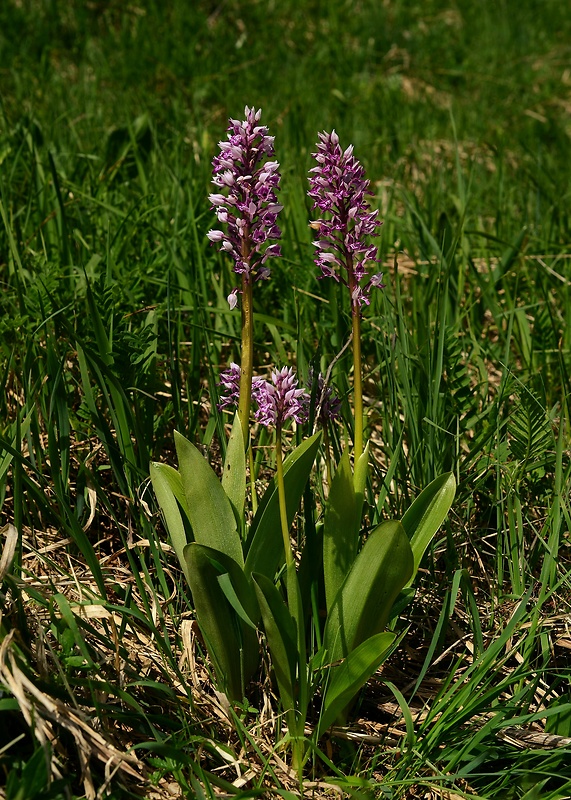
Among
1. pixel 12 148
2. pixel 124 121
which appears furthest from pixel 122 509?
pixel 124 121

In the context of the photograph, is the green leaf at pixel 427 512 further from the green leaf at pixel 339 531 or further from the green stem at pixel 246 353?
the green stem at pixel 246 353

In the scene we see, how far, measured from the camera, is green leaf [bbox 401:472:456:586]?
177 cm

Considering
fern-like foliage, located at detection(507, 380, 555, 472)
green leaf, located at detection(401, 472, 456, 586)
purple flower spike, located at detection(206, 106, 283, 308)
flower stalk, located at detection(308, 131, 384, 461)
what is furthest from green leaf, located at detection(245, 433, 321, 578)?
fern-like foliage, located at detection(507, 380, 555, 472)

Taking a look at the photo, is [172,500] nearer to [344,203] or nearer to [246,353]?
[246,353]

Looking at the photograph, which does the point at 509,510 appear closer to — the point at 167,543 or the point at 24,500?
the point at 167,543

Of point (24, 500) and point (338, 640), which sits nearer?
point (338, 640)

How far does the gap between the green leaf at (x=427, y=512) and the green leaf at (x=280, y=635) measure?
0.96 feet

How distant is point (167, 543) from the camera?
2.17 m

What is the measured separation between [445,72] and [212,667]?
6045 millimetres

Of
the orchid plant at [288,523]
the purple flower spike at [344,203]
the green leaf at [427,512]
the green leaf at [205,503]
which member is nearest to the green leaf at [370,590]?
the orchid plant at [288,523]

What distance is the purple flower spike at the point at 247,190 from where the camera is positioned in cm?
159

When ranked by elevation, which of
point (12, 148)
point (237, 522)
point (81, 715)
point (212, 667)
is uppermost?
point (12, 148)

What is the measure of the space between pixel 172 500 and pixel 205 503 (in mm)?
149

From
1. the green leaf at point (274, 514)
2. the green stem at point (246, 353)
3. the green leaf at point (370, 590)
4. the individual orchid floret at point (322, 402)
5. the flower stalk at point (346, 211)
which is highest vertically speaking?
the flower stalk at point (346, 211)
